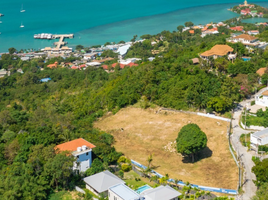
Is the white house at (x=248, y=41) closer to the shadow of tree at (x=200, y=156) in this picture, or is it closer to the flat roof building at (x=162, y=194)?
the shadow of tree at (x=200, y=156)

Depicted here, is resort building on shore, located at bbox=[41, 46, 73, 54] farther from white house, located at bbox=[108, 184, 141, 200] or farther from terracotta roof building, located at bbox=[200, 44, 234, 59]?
white house, located at bbox=[108, 184, 141, 200]

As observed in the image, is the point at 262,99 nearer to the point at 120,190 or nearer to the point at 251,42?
the point at 120,190

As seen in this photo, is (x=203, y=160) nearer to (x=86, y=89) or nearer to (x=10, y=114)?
(x=10, y=114)

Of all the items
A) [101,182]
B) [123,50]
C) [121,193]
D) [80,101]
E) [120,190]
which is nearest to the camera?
[121,193]

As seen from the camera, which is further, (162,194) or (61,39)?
(61,39)

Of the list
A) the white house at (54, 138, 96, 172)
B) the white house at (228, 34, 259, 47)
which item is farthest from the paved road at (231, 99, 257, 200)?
the white house at (228, 34, 259, 47)

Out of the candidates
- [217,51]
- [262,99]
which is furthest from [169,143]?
[217,51]

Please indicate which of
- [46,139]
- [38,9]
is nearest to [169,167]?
[46,139]
